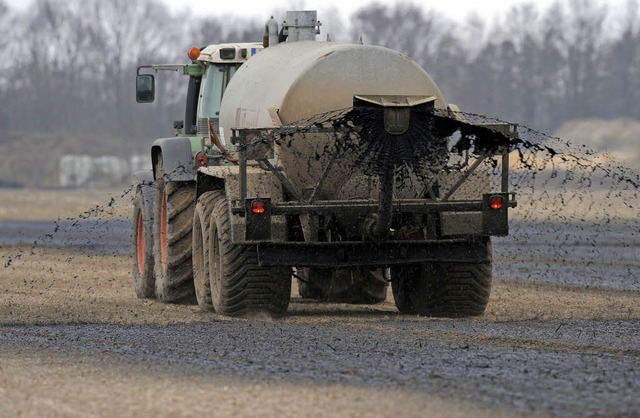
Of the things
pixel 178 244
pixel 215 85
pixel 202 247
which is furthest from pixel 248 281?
pixel 215 85

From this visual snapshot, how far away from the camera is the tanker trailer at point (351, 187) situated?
14.1 meters

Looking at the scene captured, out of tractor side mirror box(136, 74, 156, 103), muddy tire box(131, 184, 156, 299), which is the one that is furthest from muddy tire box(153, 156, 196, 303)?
tractor side mirror box(136, 74, 156, 103)

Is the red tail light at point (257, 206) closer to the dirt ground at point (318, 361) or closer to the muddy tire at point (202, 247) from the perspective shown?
the dirt ground at point (318, 361)

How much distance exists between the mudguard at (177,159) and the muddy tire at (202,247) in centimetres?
99

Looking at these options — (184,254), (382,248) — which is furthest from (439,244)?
(184,254)

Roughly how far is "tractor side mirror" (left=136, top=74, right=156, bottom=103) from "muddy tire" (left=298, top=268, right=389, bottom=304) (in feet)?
10.7

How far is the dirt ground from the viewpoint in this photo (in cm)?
881

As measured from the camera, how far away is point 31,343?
12352 millimetres

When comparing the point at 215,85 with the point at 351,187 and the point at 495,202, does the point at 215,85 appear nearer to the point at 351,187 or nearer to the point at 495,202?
the point at 351,187

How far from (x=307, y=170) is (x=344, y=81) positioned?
0.96 meters

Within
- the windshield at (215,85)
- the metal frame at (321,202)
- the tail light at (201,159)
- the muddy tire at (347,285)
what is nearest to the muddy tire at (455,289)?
the metal frame at (321,202)

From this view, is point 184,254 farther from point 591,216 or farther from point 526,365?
point 591,216

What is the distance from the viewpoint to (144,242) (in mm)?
19328

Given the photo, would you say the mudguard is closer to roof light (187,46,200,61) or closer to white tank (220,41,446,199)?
roof light (187,46,200,61)
